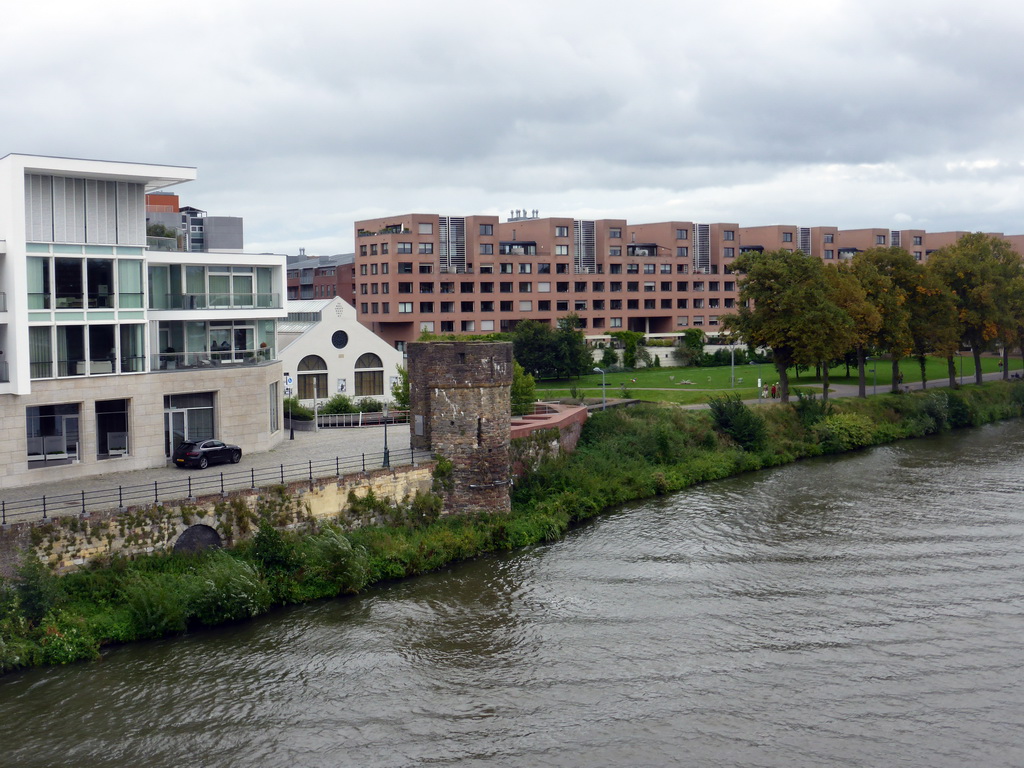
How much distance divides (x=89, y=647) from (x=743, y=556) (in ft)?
58.9

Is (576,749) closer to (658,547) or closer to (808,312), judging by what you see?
(658,547)

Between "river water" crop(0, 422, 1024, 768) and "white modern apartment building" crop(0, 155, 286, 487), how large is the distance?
9402 mm

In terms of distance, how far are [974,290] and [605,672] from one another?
167 ft

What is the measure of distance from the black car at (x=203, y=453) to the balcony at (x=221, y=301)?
5382mm

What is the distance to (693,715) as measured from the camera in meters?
19.6

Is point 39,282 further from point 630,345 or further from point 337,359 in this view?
point 630,345

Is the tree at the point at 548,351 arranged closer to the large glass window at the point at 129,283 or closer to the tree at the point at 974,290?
the tree at the point at 974,290

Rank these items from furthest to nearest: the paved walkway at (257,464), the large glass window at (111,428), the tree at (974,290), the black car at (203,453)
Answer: the tree at (974,290)
the black car at (203,453)
the large glass window at (111,428)
the paved walkway at (257,464)

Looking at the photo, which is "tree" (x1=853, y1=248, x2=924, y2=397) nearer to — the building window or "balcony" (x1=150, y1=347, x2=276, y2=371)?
the building window

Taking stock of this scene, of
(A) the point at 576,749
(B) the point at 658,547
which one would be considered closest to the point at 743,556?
(B) the point at 658,547

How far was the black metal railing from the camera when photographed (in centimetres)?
2497

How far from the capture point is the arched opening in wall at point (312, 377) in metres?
50.6

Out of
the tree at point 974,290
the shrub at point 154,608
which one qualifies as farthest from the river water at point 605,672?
the tree at point 974,290

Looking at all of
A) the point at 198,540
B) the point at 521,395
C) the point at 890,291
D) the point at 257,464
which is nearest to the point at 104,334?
the point at 257,464
